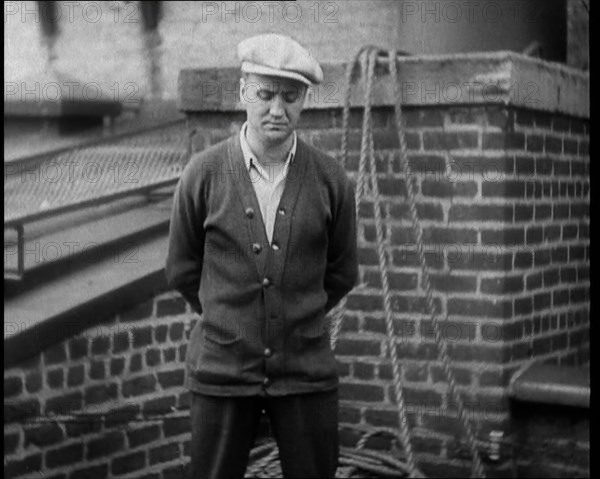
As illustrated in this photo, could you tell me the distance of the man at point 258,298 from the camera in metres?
3.18

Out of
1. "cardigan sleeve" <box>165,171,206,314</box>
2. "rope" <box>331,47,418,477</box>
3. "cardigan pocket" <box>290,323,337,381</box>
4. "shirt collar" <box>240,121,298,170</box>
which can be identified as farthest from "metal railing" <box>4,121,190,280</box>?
"cardigan pocket" <box>290,323,337,381</box>

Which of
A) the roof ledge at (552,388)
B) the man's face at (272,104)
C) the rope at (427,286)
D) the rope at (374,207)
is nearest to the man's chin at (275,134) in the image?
the man's face at (272,104)

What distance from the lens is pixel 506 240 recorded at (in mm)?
4629

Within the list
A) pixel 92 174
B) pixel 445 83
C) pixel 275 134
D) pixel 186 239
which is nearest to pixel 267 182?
pixel 275 134

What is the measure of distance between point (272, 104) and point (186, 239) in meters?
0.51

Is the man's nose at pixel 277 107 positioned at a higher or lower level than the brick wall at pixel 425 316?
higher

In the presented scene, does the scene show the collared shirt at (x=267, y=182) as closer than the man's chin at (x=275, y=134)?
No

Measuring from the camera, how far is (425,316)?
4.72 m

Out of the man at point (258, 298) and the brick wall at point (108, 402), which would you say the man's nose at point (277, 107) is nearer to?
the man at point (258, 298)

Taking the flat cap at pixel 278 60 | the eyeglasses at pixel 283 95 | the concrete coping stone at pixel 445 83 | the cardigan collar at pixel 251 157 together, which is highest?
the concrete coping stone at pixel 445 83

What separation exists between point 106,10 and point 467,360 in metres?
4.29

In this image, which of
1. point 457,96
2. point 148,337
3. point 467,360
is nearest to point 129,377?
point 148,337

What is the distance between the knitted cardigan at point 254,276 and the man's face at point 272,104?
0.16 meters

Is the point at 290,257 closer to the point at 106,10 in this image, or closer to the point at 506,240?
the point at 506,240
